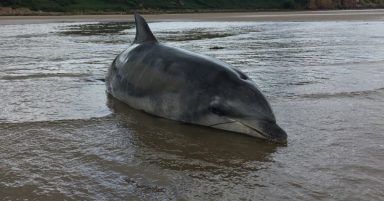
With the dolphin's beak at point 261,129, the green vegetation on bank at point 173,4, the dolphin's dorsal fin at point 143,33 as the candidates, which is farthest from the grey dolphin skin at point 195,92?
the green vegetation on bank at point 173,4

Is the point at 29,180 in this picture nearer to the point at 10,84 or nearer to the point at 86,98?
the point at 86,98

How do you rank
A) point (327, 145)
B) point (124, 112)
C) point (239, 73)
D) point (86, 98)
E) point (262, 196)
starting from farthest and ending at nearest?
point (86, 98), point (124, 112), point (239, 73), point (327, 145), point (262, 196)

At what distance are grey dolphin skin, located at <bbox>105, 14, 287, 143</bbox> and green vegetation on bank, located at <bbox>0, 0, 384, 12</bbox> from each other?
60.2m

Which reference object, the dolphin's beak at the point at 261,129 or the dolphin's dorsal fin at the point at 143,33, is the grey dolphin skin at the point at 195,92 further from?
the dolphin's dorsal fin at the point at 143,33

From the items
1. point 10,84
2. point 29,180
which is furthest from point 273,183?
point 10,84

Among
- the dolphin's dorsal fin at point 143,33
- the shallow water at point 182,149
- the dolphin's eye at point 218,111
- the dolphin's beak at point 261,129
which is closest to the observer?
the shallow water at point 182,149

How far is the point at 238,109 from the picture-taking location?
507 cm

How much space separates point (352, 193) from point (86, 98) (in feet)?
15.8

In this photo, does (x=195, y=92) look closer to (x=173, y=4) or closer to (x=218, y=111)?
(x=218, y=111)

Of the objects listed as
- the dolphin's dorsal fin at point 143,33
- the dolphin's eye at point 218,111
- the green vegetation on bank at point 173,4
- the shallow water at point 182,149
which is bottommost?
the shallow water at point 182,149

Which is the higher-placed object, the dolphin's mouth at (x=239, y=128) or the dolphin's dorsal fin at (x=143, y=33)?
the dolphin's dorsal fin at (x=143, y=33)

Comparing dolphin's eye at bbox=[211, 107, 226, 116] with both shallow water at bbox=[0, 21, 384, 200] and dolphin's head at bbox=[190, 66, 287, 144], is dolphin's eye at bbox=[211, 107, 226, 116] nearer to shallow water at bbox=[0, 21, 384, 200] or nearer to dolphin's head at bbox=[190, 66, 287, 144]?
dolphin's head at bbox=[190, 66, 287, 144]

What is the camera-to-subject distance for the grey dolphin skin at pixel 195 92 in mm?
5059

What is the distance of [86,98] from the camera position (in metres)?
7.27
